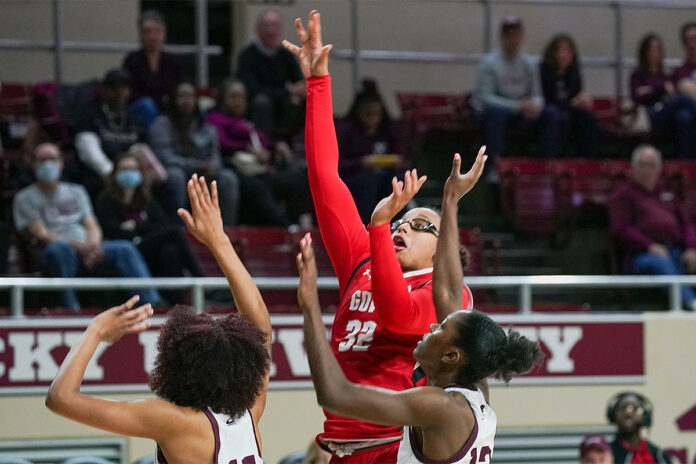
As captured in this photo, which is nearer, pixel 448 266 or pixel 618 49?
pixel 448 266

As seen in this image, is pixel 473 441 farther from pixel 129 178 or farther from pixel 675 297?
pixel 129 178

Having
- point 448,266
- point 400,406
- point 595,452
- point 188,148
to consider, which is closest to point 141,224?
point 188,148

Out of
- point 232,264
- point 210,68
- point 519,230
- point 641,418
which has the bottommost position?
point 641,418

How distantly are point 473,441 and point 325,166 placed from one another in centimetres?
122

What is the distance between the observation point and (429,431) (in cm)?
325

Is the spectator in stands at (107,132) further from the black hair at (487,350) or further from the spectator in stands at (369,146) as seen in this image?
the black hair at (487,350)

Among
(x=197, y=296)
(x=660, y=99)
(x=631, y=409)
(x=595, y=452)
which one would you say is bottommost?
(x=595, y=452)

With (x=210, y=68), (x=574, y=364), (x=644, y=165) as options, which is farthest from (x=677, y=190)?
(x=210, y=68)

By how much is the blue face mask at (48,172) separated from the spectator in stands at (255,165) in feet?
5.24

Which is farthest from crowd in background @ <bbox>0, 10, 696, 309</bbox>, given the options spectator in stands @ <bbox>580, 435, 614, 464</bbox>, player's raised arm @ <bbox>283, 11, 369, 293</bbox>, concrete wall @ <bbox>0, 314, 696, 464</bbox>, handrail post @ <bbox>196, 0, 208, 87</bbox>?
player's raised arm @ <bbox>283, 11, 369, 293</bbox>

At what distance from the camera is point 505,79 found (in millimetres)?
10617

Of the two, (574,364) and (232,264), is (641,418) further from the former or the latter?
(232,264)

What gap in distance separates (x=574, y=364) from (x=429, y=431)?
4518 mm

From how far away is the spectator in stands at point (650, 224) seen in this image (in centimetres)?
885
